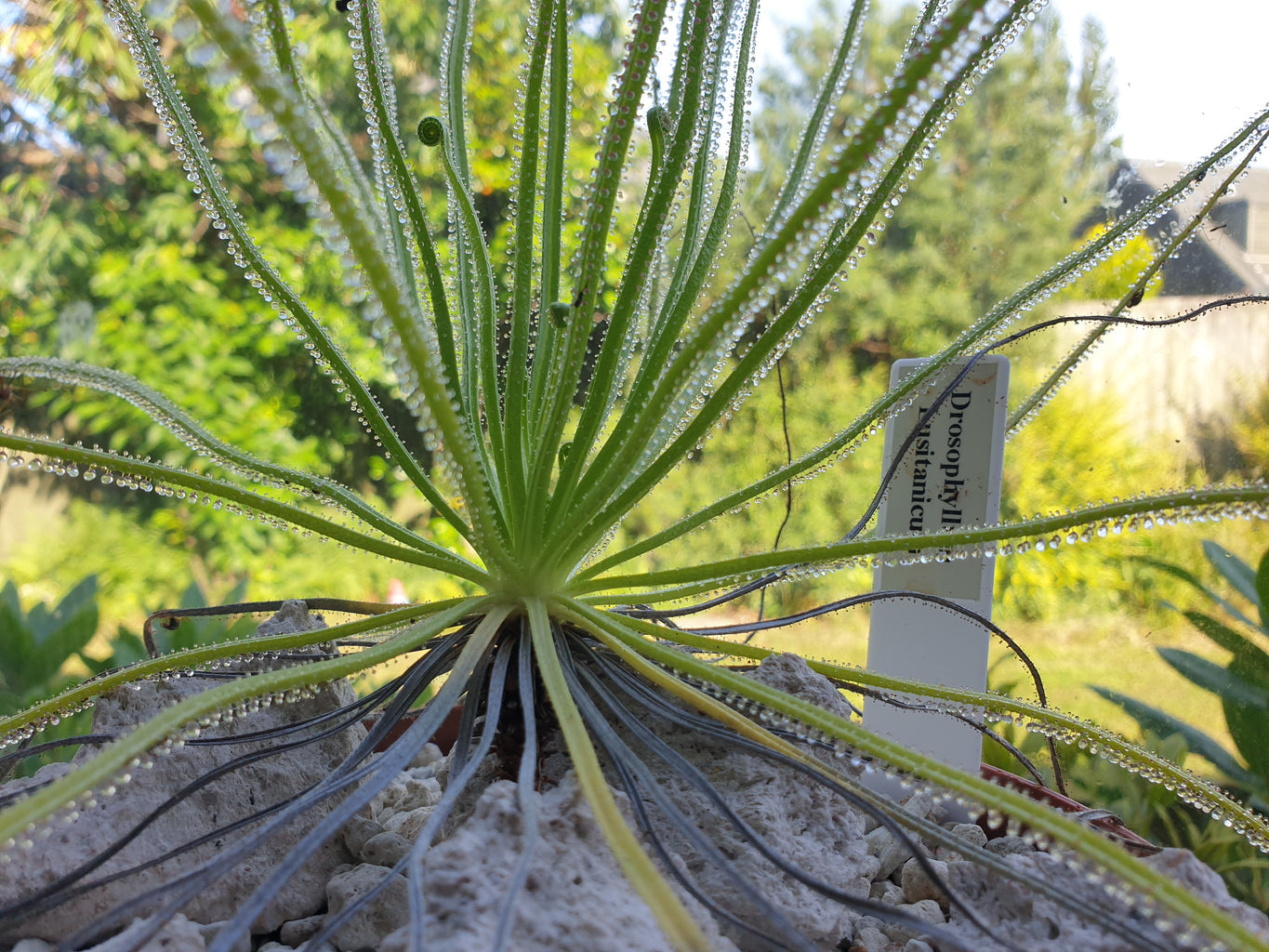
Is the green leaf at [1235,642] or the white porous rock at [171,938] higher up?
the green leaf at [1235,642]

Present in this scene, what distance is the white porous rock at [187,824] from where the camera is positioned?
1.04 ft

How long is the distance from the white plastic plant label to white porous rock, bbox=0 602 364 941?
1.20 feet

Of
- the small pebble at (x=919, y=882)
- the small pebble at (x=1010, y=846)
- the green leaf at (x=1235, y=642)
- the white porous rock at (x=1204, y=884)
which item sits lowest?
the small pebble at (x=919, y=882)

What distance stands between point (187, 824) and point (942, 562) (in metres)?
0.46

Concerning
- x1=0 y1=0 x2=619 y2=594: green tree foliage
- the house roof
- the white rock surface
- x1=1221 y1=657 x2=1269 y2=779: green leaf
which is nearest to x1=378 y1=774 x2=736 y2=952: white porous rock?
the white rock surface

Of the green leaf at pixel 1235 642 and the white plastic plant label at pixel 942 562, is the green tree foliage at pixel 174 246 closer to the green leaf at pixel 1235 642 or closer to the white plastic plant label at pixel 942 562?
the white plastic plant label at pixel 942 562

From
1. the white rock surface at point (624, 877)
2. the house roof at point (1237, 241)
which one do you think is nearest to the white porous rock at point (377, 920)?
the white rock surface at point (624, 877)

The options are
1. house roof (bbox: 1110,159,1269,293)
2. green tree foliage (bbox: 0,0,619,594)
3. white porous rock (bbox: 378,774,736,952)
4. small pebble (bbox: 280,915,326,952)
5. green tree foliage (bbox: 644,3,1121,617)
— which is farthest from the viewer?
green tree foliage (bbox: 0,0,619,594)

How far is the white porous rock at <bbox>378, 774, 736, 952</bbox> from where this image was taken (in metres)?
0.24

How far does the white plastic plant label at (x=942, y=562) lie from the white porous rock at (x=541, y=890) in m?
0.30

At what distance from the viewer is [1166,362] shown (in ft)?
2.56

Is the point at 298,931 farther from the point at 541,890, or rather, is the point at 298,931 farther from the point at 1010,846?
the point at 1010,846

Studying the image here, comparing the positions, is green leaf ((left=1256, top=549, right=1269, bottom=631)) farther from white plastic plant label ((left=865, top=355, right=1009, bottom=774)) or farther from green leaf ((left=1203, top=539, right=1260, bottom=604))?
white plastic plant label ((left=865, top=355, right=1009, bottom=774))

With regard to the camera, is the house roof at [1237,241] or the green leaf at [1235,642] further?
the house roof at [1237,241]
